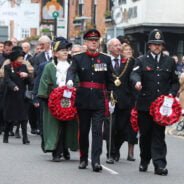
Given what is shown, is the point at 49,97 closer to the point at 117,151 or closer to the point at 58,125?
the point at 58,125

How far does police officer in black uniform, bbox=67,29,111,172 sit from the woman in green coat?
4.07ft

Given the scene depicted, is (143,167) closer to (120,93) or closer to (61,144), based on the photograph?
(120,93)

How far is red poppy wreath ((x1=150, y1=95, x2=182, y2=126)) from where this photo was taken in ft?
43.1

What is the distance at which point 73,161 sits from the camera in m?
15.1

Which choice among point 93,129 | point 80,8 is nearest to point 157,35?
point 93,129

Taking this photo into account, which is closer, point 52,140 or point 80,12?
point 52,140

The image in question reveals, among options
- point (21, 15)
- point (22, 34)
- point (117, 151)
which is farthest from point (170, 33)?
point (117, 151)

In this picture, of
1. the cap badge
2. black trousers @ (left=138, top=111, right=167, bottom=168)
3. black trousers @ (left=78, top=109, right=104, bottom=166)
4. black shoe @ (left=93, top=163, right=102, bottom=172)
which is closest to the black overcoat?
black trousers @ (left=78, top=109, right=104, bottom=166)

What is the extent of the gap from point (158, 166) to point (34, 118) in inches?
328

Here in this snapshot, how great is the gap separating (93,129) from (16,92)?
5.23 m

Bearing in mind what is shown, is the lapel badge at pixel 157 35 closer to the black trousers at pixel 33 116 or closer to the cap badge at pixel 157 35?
the cap badge at pixel 157 35

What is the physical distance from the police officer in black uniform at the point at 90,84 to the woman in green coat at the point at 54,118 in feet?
4.07

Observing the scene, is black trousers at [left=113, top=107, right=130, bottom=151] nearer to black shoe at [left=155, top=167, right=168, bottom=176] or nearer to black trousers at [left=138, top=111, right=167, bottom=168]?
black trousers at [left=138, top=111, right=167, bottom=168]

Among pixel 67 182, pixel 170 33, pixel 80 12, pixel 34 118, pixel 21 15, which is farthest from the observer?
pixel 80 12
